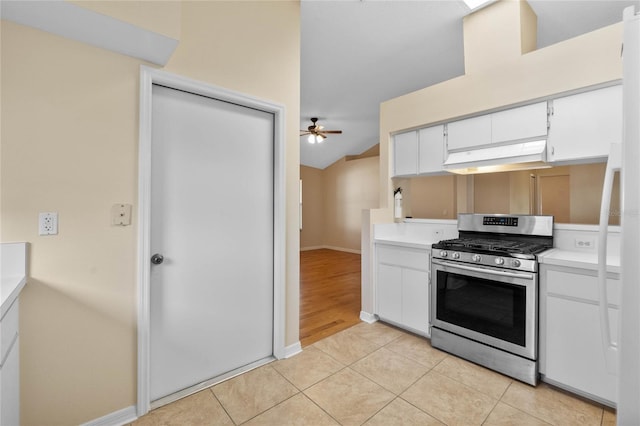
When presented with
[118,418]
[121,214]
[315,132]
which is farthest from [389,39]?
[118,418]

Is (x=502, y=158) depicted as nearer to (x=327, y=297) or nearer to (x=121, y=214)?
(x=327, y=297)

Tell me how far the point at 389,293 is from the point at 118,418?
229 cm

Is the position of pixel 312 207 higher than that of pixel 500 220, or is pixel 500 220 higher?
pixel 312 207

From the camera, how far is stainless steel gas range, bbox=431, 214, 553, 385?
80.1 inches

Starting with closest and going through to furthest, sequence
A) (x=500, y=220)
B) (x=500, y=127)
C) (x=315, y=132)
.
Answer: (x=500, y=127) < (x=500, y=220) < (x=315, y=132)

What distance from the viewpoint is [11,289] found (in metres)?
1.20

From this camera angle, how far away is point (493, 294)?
2211 millimetres

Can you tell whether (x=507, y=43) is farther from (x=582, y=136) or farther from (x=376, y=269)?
(x=376, y=269)

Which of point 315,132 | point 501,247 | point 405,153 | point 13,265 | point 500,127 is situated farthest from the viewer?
point 315,132

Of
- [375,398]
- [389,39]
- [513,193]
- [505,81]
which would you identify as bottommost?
[375,398]

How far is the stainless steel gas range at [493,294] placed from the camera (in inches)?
80.1

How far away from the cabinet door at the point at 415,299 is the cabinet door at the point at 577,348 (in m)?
0.89

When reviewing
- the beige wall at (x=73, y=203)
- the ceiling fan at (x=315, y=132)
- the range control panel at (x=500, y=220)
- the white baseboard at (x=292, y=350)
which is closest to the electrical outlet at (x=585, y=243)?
the range control panel at (x=500, y=220)

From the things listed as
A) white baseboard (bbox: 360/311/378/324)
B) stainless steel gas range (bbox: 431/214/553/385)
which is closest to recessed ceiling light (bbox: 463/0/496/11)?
stainless steel gas range (bbox: 431/214/553/385)
